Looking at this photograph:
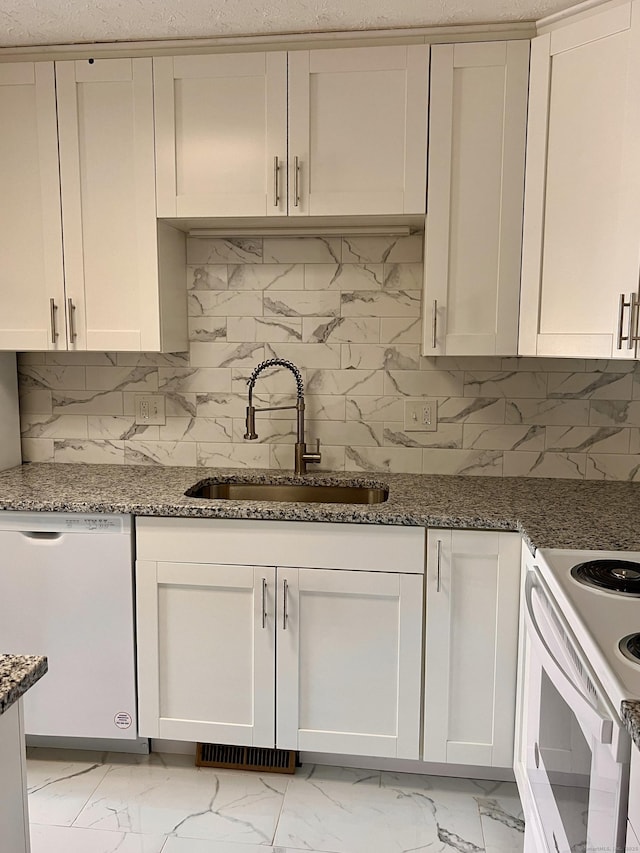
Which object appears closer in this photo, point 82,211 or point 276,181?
point 276,181

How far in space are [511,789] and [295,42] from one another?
251 cm

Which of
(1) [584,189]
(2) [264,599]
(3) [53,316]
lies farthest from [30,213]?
(1) [584,189]

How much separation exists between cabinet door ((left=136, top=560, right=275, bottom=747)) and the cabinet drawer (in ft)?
0.14

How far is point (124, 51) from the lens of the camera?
2.25 metres

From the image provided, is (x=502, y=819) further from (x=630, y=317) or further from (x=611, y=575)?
(x=630, y=317)

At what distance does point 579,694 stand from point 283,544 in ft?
3.53

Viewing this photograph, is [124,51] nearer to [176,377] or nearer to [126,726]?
[176,377]

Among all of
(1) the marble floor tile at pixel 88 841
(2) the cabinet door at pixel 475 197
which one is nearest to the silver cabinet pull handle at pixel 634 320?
(2) the cabinet door at pixel 475 197

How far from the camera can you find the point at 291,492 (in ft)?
8.34

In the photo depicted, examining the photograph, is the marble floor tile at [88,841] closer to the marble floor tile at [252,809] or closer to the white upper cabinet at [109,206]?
the marble floor tile at [252,809]

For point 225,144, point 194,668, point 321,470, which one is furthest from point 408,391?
point 194,668

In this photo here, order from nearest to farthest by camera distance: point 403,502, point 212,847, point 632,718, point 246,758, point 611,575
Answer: point 632,718 → point 611,575 → point 212,847 → point 403,502 → point 246,758

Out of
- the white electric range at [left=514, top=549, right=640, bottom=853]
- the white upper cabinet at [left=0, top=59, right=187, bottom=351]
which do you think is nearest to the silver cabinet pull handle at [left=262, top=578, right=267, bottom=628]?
the white electric range at [left=514, top=549, right=640, bottom=853]

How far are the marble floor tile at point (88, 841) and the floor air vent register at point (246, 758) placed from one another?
0.33 m
